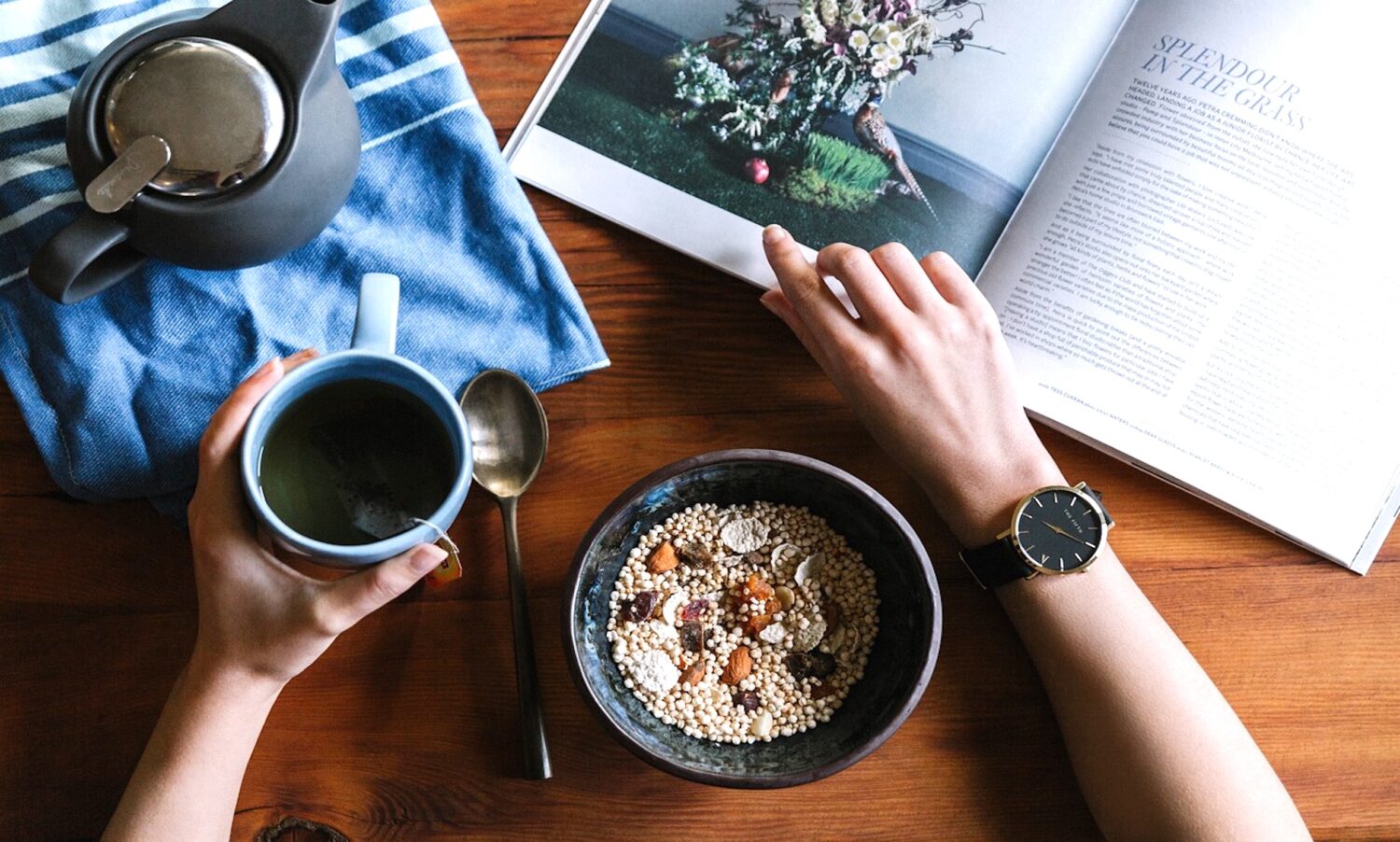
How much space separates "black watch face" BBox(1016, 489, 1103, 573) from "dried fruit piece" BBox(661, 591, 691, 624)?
0.24 meters

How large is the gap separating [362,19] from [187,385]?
0.94 feet

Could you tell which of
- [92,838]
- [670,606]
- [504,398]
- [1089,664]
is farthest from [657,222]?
[92,838]

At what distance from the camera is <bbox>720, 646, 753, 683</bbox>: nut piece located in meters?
0.71

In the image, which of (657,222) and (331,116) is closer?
(331,116)

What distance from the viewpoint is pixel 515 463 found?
2.42 ft

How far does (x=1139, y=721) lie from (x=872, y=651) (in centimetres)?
18

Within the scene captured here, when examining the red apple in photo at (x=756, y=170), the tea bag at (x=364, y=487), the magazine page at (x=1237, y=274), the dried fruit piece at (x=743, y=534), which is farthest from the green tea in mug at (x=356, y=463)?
the magazine page at (x=1237, y=274)

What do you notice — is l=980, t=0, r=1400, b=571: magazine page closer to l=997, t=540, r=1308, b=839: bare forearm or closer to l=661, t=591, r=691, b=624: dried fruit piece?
l=997, t=540, r=1308, b=839: bare forearm

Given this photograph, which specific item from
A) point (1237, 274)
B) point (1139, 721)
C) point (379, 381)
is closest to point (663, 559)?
point (379, 381)

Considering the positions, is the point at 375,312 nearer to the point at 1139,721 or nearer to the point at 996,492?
the point at 996,492

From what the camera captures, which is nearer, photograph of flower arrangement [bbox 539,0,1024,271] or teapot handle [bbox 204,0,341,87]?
teapot handle [bbox 204,0,341,87]

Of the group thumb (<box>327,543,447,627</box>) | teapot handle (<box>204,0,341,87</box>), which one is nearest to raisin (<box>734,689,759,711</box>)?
thumb (<box>327,543,447,627</box>)

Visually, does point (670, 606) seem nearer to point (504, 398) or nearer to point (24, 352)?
point (504, 398)

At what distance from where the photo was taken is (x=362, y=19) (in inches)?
29.0
